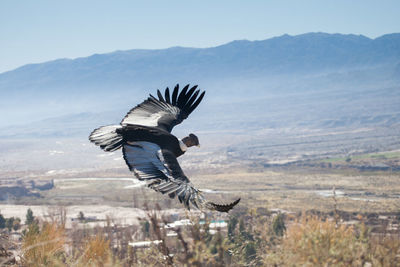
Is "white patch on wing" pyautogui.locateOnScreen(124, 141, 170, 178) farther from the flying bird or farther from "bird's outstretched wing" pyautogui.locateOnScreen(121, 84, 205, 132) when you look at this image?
"bird's outstretched wing" pyautogui.locateOnScreen(121, 84, 205, 132)

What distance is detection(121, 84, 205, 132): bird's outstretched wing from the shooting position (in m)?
11.5

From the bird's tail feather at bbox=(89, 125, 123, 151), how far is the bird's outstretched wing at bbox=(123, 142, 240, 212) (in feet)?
2.33

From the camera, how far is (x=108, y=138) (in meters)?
10.5

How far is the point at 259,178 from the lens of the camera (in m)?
127

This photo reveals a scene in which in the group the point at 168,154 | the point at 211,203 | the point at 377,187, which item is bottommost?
the point at 377,187

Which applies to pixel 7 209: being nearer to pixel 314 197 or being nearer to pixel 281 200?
pixel 281 200

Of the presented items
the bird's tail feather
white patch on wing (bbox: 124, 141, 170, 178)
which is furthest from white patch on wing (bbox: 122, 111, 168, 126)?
white patch on wing (bbox: 124, 141, 170, 178)

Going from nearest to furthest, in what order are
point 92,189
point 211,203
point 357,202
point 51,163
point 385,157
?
point 211,203 → point 357,202 → point 92,189 → point 385,157 → point 51,163

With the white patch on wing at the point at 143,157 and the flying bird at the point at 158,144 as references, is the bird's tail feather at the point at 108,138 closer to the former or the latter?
the flying bird at the point at 158,144

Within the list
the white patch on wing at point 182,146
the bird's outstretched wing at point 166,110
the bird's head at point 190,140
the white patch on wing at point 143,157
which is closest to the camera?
the white patch on wing at point 143,157

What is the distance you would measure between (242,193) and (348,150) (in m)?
85.5

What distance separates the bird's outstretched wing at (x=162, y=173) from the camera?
8117 mm

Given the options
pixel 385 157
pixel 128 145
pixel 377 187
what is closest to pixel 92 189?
pixel 377 187

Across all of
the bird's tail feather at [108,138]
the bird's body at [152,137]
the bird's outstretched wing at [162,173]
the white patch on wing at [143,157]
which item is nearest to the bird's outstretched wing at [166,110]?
the bird's tail feather at [108,138]
